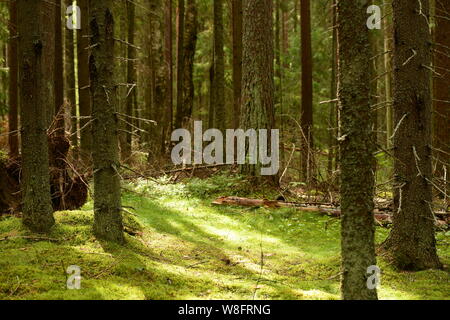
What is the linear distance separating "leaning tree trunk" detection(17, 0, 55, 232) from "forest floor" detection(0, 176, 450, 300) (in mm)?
367

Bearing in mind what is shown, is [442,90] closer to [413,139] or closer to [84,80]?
[413,139]

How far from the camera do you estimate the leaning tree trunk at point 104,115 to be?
600cm

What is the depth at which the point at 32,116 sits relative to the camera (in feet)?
19.4

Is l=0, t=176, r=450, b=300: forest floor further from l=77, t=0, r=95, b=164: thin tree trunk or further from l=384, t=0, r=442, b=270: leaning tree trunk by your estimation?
l=77, t=0, r=95, b=164: thin tree trunk

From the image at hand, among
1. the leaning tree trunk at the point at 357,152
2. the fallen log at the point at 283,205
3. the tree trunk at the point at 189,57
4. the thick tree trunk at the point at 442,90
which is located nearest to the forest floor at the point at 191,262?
the fallen log at the point at 283,205

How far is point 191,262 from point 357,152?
11.0 ft

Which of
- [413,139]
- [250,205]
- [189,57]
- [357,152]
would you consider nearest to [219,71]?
[189,57]

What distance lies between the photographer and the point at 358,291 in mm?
4047

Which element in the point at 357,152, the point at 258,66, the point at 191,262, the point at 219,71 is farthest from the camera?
the point at 219,71

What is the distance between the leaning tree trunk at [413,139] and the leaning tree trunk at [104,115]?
3.72m

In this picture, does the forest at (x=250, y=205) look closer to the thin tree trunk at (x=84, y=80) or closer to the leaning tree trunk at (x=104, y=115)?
the leaning tree trunk at (x=104, y=115)

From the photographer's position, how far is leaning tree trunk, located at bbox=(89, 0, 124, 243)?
6.00m

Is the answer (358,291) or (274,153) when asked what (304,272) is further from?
(274,153)
